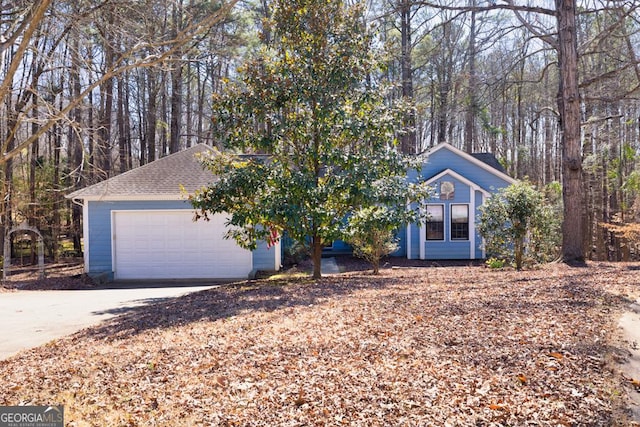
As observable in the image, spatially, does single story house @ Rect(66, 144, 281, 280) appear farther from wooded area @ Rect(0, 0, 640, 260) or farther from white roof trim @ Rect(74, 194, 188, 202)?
wooded area @ Rect(0, 0, 640, 260)

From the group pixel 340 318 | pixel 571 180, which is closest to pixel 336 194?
pixel 340 318

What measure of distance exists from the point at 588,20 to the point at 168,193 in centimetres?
1375

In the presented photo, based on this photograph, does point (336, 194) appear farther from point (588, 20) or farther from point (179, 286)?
point (588, 20)

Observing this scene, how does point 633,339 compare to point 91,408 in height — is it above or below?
above

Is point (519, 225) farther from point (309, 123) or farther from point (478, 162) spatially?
point (478, 162)

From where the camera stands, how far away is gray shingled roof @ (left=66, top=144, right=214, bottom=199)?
45.3 feet

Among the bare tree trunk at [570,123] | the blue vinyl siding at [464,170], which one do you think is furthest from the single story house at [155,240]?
the blue vinyl siding at [464,170]

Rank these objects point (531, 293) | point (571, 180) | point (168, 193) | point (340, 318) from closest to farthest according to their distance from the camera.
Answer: point (340, 318), point (531, 293), point (571, 180), point (168, 193)

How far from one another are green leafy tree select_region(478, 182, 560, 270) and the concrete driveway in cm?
738

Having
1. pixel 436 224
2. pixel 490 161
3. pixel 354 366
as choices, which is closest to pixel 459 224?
pixel 436 224

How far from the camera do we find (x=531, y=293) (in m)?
6.25

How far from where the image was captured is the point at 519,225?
1025cm

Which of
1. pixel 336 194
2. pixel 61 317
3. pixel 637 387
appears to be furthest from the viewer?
pixel 336 194

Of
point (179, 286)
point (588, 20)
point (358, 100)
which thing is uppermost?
point (588, 20)
